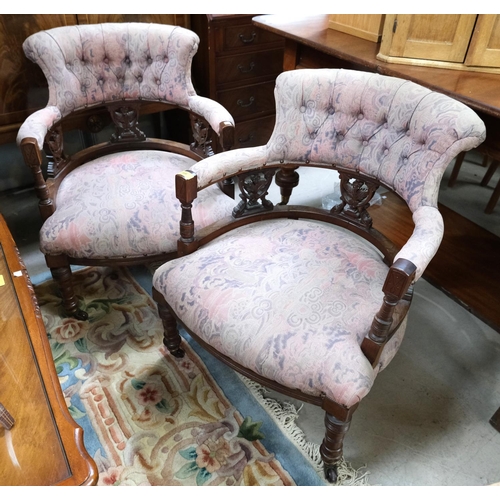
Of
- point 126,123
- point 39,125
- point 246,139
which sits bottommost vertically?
point 246,139

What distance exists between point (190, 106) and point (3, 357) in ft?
3.54

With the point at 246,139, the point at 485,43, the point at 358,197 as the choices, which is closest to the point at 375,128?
the point at 358,197

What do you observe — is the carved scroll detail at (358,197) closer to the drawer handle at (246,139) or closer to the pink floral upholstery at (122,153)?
the pink floral upholstery at (122,153)

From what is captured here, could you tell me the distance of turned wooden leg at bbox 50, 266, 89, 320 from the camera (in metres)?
1.46

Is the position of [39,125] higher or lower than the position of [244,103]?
higher

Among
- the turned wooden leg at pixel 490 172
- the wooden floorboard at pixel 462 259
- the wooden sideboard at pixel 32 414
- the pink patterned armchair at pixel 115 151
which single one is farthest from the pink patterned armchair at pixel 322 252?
the turned wooden leg at pixel 490 172

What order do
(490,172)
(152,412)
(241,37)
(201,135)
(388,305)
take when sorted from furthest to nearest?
1. (490,172)
2. (241,37)
3. (201,135)
4. (152,412)
5. (388,305)

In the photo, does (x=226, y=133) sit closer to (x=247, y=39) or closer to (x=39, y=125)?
(x=39, y=125)

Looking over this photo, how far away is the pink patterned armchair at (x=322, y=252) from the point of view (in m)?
0.97

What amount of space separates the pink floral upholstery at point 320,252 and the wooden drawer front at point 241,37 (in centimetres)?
86

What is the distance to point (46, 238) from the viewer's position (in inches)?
53.9

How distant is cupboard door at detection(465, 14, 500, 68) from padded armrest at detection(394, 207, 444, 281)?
614 millimetres

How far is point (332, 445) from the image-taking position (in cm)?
107

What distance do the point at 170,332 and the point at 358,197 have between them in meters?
0.70
